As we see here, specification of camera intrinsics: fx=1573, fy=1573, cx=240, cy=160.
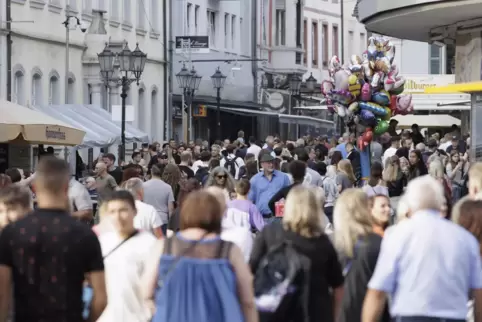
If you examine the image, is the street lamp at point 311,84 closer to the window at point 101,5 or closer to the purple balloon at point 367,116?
the window at point 101,5

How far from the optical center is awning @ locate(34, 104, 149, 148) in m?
35.9

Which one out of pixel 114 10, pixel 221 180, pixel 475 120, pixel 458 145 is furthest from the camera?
pixel 114 10

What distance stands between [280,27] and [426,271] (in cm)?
6130

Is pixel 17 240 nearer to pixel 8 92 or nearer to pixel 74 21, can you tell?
pixel 8 92

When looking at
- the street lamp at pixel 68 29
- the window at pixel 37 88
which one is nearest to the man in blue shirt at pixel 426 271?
the street lamp at pixel 68 29

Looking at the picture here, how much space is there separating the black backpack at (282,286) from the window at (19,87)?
30.7 m

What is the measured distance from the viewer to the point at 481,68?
27062 mm

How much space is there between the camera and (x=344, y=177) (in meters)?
21.1

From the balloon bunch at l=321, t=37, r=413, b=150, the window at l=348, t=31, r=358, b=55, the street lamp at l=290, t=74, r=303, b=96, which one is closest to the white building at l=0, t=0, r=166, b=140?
the street lamp at l=290, t=74, r=303, b=96

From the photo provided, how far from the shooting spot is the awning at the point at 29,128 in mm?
24047

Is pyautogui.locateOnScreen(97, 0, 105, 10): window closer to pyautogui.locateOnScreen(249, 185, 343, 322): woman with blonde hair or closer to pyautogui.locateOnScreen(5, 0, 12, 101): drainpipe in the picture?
pyautogui.locateOnScreen(5, 0, 12, 101): drainpipe

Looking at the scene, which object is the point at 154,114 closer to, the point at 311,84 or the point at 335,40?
the point at 311,84

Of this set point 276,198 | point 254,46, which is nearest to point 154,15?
point 254,46

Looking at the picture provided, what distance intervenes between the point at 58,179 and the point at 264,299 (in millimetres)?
1676
